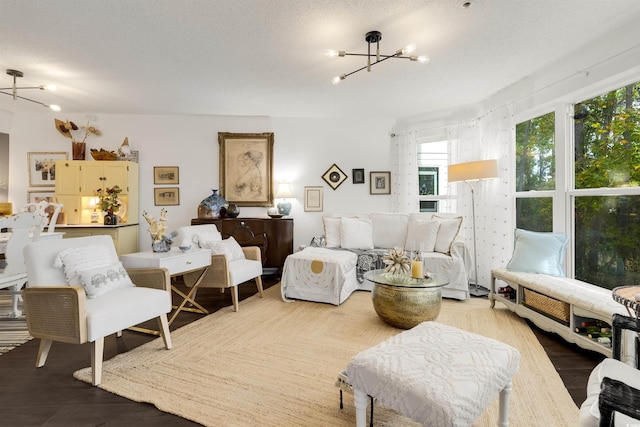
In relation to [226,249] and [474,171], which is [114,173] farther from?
[474,171]

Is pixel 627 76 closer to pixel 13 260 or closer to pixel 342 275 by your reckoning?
pixel 342 275

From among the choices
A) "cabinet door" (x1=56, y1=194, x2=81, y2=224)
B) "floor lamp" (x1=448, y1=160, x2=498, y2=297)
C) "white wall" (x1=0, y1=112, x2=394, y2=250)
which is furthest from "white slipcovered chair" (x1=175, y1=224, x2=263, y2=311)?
"floor lamp" (x1=448, y1=160, x2=498, y2=297)

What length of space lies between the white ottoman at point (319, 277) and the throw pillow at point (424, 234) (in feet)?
3.11

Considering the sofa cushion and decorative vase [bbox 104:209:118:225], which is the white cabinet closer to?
decorative vase [bbox 104:209:118:225]

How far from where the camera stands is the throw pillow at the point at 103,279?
214 cm

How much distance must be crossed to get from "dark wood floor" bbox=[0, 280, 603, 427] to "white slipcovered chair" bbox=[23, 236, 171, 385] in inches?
5.2

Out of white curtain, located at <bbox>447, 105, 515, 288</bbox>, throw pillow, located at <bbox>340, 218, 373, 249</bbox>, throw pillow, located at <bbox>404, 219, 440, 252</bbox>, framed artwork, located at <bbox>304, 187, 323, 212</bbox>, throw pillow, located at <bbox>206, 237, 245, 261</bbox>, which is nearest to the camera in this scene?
throw pillow, located at <bbox>206, 237, 245, 261</bbox>

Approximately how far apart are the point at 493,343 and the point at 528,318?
1.73 m

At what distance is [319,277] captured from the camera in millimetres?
3598

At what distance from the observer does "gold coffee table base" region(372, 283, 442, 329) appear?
105 inches

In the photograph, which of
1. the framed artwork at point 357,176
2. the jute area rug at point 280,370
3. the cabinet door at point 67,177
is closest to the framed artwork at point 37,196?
the cabinet door at point 67,177

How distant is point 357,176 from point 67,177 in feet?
14.4

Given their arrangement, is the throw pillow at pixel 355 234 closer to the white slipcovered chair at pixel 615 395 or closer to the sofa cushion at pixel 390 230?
the sofa cushion at pixel 390 230

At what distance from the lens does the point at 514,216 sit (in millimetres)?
4039
